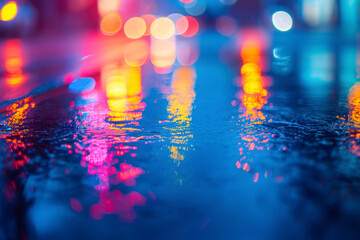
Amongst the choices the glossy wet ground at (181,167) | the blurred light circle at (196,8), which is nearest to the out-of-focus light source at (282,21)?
the blurred light circle at (196,8)

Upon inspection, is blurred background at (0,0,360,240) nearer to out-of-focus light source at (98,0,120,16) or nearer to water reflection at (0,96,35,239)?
water reflection at (0,96,35,239)


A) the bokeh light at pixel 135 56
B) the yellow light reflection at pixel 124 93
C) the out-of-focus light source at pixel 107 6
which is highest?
the out-of-focus light source at pixel 107 6

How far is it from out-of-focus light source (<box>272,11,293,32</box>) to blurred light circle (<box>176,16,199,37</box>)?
9.84 m

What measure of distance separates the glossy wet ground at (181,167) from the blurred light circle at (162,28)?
32.2 m

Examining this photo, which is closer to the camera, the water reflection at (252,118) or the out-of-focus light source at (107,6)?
the water reflection at (252,118)

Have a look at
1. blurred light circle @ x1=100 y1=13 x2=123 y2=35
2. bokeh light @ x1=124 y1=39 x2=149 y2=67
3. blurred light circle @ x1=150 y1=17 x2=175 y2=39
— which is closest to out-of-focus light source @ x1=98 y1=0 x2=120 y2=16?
blurred light circle @ x1=100 y1=13 x2=123 y2=35

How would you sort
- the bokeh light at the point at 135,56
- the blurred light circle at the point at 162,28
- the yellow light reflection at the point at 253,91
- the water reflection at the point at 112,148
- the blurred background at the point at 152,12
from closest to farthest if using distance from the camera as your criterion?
1. the water reflection at the point at 112,148
2. the yellow light reflection at the point at 253,91
3. the bokeh light at the point at 135,56
4. the blurred background at the point at 152,12
5. the blurred light circle at the point at 162,28

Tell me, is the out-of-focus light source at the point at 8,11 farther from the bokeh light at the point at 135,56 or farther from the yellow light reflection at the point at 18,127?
the yellow light reflection at the point at 18,127

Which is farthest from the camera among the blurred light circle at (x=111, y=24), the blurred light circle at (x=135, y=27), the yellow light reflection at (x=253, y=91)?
the blurred light circle at (x=111, y=24)

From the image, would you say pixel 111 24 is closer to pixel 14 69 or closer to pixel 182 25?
pixel 182 25

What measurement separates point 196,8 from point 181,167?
→ 173ft

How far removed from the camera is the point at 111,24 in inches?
1398

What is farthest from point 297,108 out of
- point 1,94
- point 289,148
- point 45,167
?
point 1,94

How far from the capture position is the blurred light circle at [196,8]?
5397 cm
